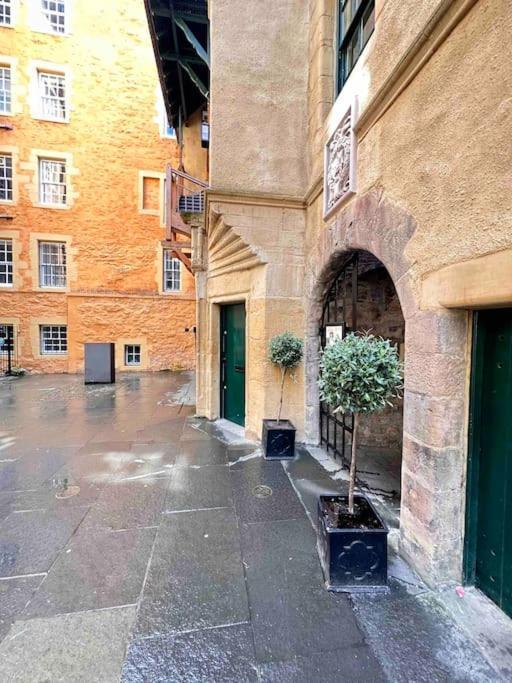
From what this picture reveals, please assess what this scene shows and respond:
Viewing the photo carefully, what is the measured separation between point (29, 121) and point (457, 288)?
1643 cm

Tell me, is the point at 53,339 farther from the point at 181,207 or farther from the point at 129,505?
the point at 129,505

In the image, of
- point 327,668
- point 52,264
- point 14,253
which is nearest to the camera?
point 327,668

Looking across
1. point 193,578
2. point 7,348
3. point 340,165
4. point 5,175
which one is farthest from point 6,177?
point 193,578

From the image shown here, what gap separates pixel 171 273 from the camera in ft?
44.5

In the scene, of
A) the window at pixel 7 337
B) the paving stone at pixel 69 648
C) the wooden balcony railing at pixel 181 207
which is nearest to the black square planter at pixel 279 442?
the paving stone at pixel 69 648

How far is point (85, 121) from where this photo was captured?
40.4 ft

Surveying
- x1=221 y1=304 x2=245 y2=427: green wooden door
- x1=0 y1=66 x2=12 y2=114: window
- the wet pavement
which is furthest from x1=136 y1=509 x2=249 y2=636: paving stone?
x1=0 y1=66 x2=12 y2=114: window

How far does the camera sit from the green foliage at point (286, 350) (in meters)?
4.36

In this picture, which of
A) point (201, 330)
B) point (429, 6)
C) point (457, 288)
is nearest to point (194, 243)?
point (201, 330)

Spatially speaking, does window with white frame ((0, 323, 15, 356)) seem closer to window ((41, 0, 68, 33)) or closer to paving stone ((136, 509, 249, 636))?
window ((41, 0, 68, 33))

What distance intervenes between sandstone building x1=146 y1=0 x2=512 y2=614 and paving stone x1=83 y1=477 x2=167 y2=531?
74.8 inches

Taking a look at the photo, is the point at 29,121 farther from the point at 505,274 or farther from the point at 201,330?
the point at 505,274

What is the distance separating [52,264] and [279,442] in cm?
1282

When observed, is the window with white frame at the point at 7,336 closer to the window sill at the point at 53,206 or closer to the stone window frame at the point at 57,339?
the stone window frame at the point at 57,339
